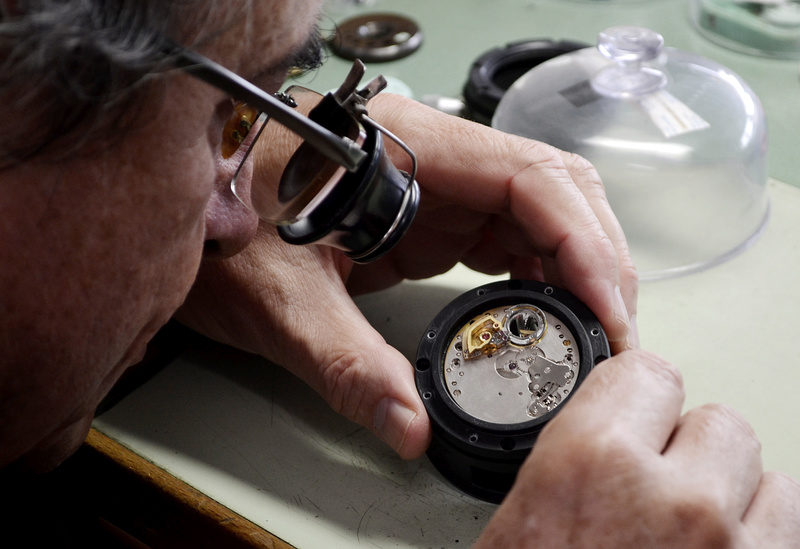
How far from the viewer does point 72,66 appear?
1.66 feet

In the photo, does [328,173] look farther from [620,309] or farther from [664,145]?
[664,145]

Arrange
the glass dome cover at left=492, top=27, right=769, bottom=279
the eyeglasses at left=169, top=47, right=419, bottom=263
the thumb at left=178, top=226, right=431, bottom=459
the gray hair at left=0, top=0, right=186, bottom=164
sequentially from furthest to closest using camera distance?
the glass dome cover at left=492, top=27, right=769, bottom=279 < the thumb at left=178, top=226, right=431, bottom=459 < the eyeglasses at left=169, top=47, right=419, bottom=263 < the gray hair at left=0, top=0, right=186, bottom=164

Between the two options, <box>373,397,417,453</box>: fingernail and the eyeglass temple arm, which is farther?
<box>373,397,417,453</box>: fingernail

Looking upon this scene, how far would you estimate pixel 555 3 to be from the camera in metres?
1.80

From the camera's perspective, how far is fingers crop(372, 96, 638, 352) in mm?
873

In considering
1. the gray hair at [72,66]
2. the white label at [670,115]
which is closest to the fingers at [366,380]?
the gray hair at [72,66]

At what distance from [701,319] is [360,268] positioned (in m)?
0.47

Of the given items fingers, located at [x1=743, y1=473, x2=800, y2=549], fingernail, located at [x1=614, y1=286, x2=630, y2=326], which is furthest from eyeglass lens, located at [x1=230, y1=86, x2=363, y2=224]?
fingers, located at [x1=743, y1=473, x2=800, y2=549]

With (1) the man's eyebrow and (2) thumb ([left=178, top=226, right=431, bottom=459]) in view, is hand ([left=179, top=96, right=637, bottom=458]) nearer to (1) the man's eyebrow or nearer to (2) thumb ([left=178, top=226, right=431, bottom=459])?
(2) thumb ([left=178, top=226, right=431, bottom=459])

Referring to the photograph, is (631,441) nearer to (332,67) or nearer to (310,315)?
(310,315)

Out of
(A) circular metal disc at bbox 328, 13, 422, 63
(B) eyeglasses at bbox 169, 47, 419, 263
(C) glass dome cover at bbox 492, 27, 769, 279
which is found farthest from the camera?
(A) circular metal disc at bbox 328, 13, 422, 63

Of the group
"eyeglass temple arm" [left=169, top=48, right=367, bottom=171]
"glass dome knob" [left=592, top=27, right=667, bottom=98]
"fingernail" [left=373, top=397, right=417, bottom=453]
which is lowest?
"fingernail" [left=373, top=397, right=417, bottom=453]

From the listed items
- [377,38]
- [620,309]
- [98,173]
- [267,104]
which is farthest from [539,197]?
[377,38]

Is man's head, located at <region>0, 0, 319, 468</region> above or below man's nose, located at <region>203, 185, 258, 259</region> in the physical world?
above
